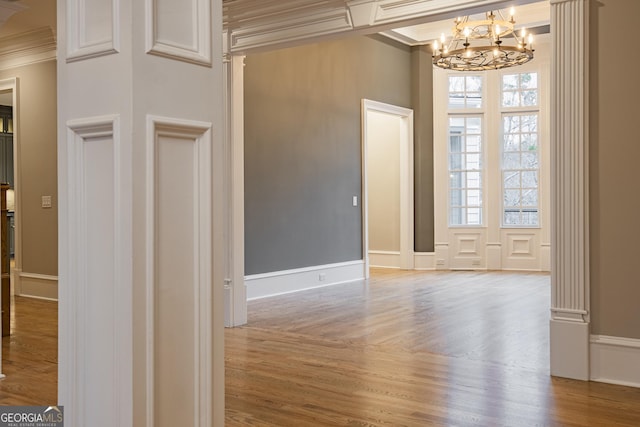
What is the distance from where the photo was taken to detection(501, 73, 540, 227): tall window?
392 inches

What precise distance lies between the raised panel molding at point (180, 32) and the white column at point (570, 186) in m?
2.94

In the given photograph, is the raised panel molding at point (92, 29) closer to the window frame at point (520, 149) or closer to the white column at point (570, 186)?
A: the white column at point (570, 186)

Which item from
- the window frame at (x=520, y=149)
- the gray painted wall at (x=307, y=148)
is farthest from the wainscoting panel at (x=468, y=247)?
the gray painted wall at (x=307, y=148)

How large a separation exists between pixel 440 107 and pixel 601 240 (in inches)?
266

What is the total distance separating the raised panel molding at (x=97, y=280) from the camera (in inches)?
48.9

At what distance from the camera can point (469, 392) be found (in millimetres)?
3529

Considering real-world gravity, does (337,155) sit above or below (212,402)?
above

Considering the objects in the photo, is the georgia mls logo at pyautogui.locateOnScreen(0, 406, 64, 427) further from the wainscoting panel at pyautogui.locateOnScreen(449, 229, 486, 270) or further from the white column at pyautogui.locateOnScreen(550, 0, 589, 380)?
the wainscoting panel at pyautogui.locateOnScreen(449, 229, 486, 270)

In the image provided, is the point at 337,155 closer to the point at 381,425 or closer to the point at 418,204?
the point at 418,204

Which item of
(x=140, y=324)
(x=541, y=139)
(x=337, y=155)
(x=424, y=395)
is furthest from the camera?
(x=541, y=139)

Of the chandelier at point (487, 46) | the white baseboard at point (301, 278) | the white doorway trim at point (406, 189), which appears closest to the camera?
the chandelier at point (487, 46)

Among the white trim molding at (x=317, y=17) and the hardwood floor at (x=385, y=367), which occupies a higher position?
the white trim molding at (x=317, y=17)

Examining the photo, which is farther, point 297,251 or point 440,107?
point 440,107

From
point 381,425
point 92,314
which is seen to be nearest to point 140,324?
point 92,314
